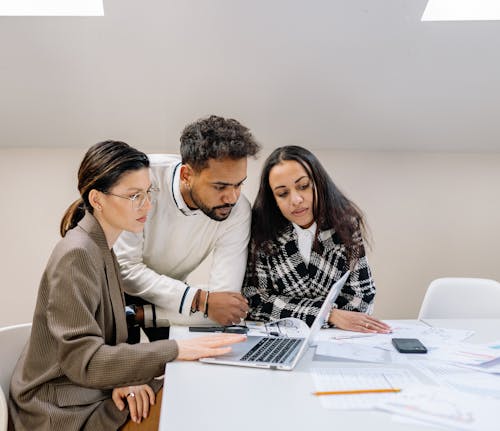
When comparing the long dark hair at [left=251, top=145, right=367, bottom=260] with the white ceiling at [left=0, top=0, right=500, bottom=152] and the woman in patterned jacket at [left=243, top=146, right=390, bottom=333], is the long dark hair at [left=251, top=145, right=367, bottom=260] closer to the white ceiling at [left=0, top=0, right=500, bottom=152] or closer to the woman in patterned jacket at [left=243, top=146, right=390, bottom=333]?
the woman in patterned jacket at [left=243, top=146, right=390, bottom=333]

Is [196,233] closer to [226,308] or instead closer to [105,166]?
[226,308]

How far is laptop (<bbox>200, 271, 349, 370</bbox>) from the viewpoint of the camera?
1262 millimetres

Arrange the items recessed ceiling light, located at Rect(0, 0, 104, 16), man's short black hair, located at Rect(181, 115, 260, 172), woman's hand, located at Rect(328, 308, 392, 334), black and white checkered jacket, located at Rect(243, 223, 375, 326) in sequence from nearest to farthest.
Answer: woman's hand, located at Rect(328, 308, 392, 334) < man's short black hair, located at Rect(181, 115, 260, 172) < black and white checkered jacket, located at Rect(243, 223, 375, 326) < recessed ceiling light, located at Rect(0, 0, 104, 16)

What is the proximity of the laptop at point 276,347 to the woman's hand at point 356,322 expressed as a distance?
109 mm

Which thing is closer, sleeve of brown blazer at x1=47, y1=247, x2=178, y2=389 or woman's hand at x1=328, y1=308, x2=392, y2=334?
sleeve of brown blazer at x1=47, y1=247, x2=178, y2=389

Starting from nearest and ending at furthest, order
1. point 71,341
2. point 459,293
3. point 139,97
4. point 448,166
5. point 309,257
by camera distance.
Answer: point 71,341
point 309,257
point 459,293
point 139,97
point 448,166

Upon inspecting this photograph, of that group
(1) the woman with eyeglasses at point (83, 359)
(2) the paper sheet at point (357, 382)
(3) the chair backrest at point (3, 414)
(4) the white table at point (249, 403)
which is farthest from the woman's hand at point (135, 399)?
(2) the paper sheet at point (357, 382)

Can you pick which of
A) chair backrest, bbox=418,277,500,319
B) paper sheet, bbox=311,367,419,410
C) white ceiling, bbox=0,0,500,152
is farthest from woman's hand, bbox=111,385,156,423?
white ceiling, bbox=0,0,500,152

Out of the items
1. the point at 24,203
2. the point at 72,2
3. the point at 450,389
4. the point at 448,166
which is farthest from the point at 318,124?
the point at 450,389

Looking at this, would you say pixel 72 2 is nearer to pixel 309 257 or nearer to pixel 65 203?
pixel 65 203

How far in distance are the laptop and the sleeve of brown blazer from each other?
0.14 m

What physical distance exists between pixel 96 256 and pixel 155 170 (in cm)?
72

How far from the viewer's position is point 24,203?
310 cm

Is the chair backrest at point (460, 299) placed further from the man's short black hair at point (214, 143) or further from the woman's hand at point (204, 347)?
the woman's hand at point (204, 347)
